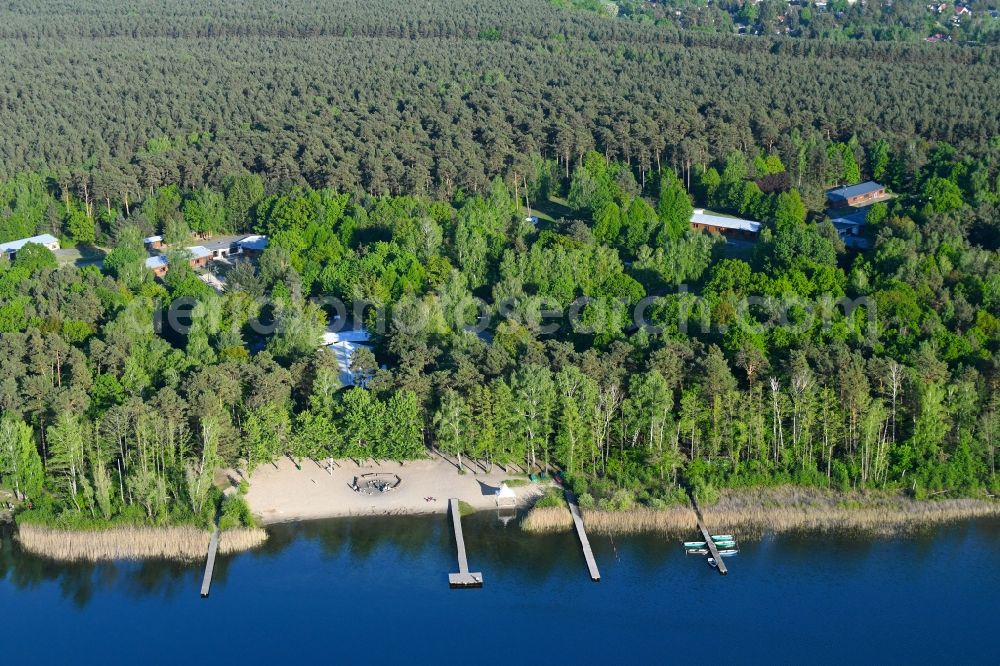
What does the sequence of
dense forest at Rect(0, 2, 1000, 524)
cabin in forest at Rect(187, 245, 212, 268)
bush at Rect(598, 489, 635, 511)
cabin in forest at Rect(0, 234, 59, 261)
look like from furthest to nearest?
cabin in forest at Rect(187, 245, 212, 268), cabin in forest at Rect(0, 234, 59, 261), dense forest at Rect(0, 2, 1000, 524), bush at Rect(598, 489, 635, 511)

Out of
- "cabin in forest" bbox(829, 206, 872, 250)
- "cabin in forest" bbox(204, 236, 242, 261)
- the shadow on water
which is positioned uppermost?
"cabin in forest" bbox(829, 206, 872, 250)

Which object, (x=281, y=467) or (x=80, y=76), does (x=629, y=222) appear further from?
(x=80, y=76)

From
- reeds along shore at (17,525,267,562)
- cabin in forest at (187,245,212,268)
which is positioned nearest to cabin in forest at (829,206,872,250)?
cabin in forest at (187,245,212,268)

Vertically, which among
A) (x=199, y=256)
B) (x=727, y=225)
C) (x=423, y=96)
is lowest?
(x=199, y=256)

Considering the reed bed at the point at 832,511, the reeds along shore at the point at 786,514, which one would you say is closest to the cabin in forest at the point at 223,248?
the reeds along shore at the point at 786,514

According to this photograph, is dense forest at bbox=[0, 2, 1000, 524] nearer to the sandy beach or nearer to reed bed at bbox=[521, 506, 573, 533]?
the sandy beach

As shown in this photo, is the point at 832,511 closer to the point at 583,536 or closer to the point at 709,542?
the point at 709,542

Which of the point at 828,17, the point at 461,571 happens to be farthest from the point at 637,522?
the point at 828,17
